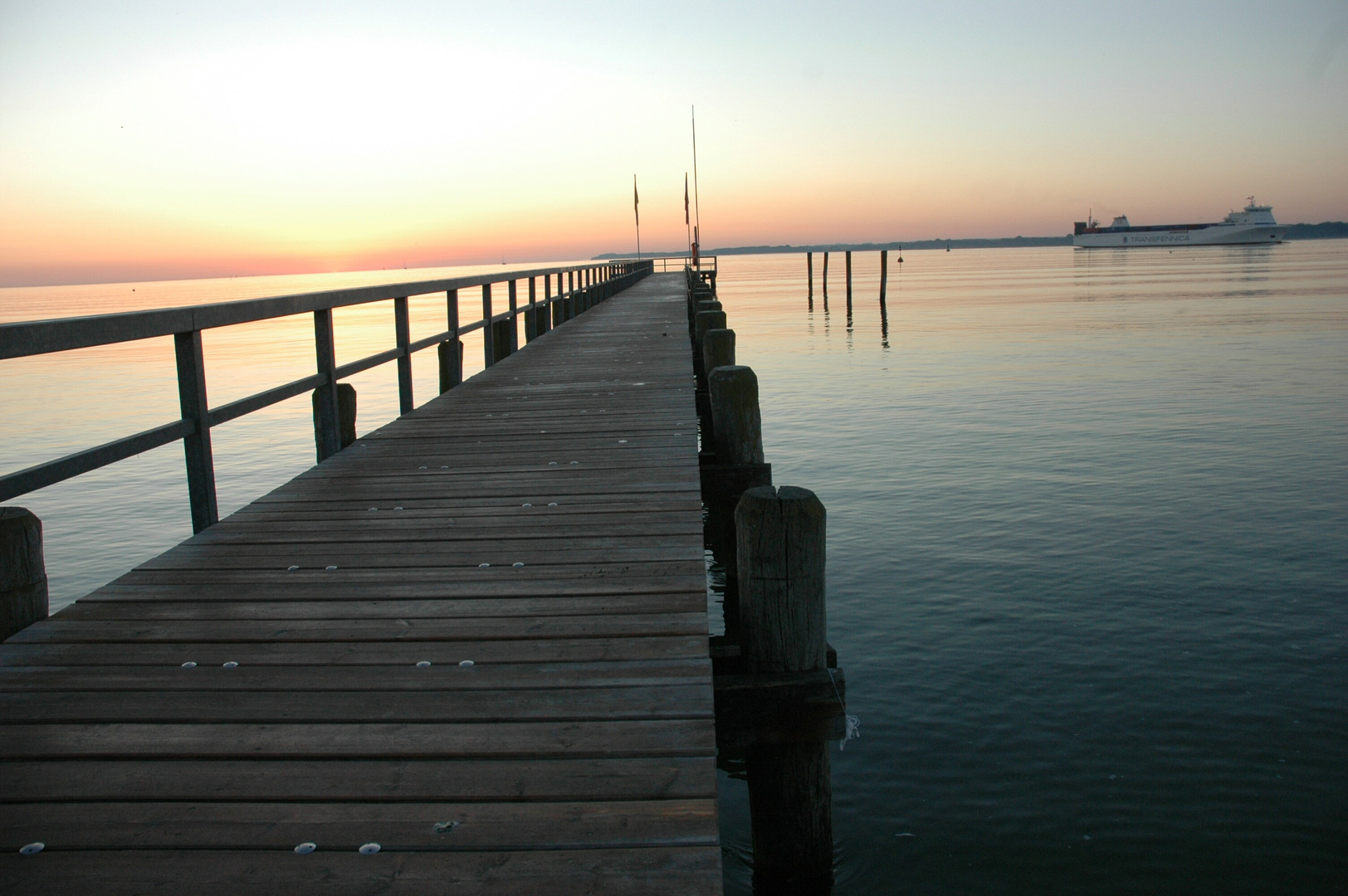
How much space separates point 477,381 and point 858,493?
4754 millimetres

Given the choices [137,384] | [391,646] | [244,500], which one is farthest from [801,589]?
[137,384]

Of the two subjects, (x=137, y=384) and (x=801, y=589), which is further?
(x=137, y=384)

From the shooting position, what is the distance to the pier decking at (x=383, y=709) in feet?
6.84

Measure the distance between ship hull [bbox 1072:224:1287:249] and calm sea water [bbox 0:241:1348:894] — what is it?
160 m

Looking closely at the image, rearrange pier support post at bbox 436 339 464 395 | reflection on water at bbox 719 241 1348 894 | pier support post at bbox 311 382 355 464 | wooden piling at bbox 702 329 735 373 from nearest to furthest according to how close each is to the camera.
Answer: reflection on water at bbox 719 241 1348 894, pier support post at bbox 311 382 355 464, wooden piling at bbox 702 329 735 373, pier support post at bbox 436 339 464 395

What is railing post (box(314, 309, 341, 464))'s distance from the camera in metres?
5.98

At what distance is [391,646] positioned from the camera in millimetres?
3234

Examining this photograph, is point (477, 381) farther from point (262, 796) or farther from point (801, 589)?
point (262, 796)

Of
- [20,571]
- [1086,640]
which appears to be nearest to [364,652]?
[20,571]

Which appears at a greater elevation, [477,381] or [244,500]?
[477,381]

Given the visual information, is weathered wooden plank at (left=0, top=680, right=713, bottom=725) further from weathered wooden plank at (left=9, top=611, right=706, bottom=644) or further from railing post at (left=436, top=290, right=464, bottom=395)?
railing post at (left=436, top=290, right=464, bottom=395)

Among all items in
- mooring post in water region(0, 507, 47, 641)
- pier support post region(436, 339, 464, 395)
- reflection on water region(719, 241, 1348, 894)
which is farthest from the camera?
pier support post region(436, 339, 464, 395)

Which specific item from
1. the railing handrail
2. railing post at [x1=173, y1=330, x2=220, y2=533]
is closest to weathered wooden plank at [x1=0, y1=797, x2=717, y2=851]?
the railing handrail

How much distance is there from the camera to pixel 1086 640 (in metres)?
7.21
